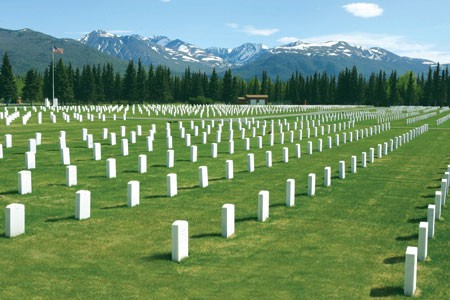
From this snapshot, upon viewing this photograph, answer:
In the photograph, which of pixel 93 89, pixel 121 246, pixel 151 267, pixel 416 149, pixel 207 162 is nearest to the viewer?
pixel 151 267

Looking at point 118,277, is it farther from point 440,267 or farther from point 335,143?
point 335,143

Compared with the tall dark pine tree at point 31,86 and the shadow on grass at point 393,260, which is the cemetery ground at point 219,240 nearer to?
the shadow on grass at point 393,260

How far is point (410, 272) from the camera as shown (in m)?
7.09

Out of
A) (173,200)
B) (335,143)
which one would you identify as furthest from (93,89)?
(173,200)

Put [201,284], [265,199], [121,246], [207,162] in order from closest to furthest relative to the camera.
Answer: [201,284], [121,246], [265,199], [207,162]

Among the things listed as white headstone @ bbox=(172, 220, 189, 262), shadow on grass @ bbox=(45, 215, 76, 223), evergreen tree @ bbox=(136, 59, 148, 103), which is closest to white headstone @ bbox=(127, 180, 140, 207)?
shadow on grass @ bbox=(45, 215, 76, 223)

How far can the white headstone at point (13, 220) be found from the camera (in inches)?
371

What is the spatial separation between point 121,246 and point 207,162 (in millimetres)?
11915

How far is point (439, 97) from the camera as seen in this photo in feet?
500

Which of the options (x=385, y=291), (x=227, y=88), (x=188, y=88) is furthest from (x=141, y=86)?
(x=385, y=291)

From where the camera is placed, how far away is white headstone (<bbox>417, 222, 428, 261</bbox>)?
8312mm

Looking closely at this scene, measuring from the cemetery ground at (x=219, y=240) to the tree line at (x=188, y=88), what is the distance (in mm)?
87786

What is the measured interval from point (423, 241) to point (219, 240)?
361cm

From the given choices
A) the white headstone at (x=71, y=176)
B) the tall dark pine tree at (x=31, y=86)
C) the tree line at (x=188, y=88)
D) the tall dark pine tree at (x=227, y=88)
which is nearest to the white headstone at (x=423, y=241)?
the white headstone at (x=71, y=176)
